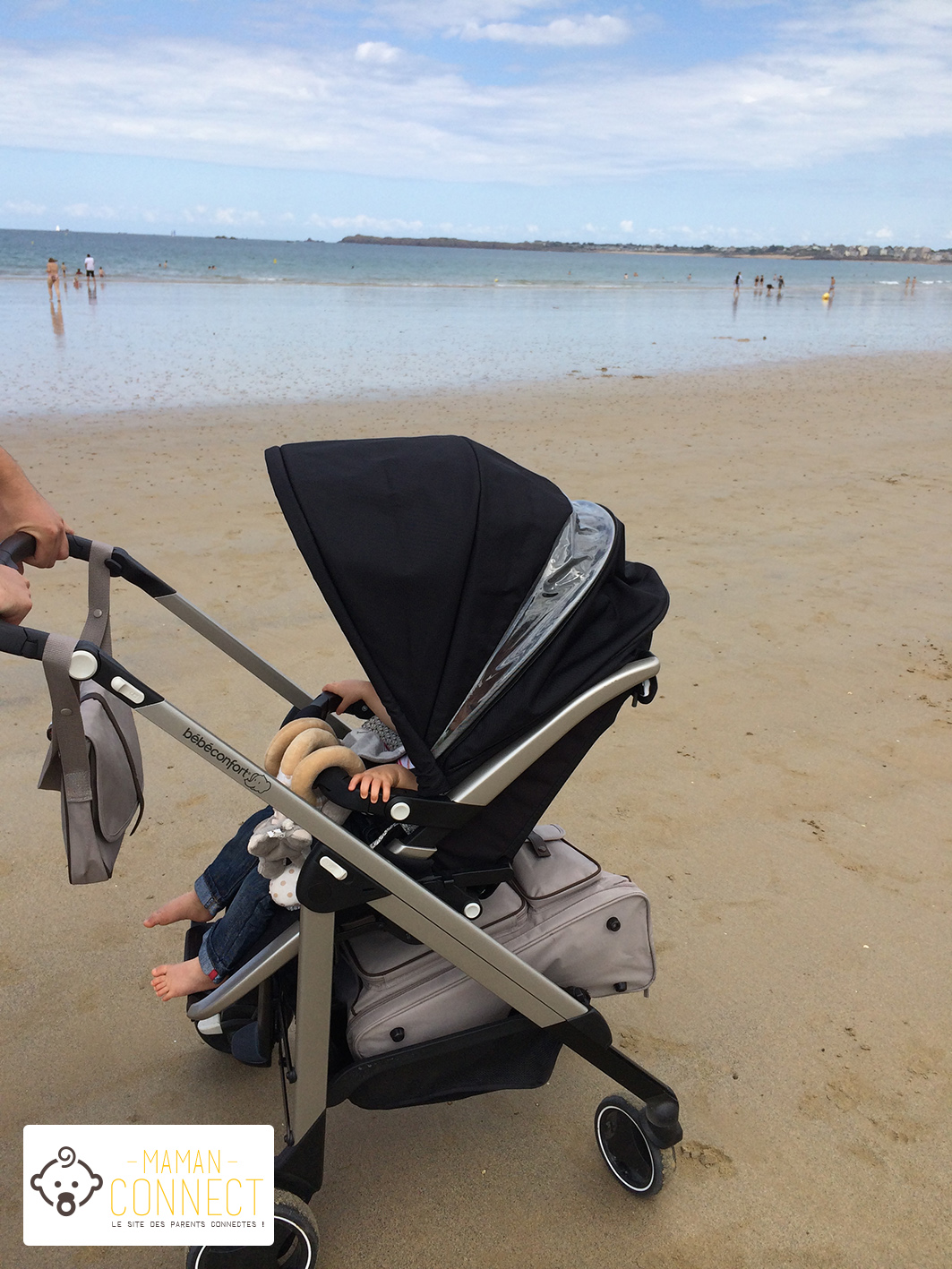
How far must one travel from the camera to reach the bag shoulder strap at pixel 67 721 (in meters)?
1.63

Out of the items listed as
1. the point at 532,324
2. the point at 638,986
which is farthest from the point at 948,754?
the point at 532,324

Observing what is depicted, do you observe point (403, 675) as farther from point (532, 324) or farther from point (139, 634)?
point (532, 324)

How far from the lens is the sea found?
45.9 feet

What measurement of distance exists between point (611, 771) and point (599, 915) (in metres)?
1.75

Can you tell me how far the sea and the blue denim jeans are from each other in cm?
1009

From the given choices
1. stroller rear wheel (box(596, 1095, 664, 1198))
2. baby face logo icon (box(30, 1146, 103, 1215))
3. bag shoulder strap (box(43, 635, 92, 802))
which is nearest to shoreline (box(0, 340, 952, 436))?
bag shoulder strap (box(43, 635, 92, 802))

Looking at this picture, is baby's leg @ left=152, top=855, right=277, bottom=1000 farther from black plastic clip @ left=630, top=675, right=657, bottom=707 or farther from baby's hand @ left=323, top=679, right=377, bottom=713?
black plastic clip @ left=630, top=675, right=657, bottom=707

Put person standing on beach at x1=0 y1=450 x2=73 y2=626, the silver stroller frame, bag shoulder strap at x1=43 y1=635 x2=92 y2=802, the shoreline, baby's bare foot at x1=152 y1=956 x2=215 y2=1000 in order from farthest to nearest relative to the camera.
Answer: the shoreline
baby's bare foot at x1=152 y1=956 x2=215 y2=1000
person standing on beach at x1=0 y1=450 x2=73 y2=626
the silver stroller frame
bag shoulder strap at x1=43 y1=635 x2=92 y2=802

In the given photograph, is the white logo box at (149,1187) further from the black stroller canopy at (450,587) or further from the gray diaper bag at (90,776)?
the black stroller canopy at (450,587)

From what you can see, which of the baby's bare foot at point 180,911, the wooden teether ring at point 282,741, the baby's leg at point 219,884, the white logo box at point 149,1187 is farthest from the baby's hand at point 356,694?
the white logo box at point 149,1187

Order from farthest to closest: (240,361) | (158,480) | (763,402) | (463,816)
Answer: (240,361)
(763,402)
(158,480)
(463,816)

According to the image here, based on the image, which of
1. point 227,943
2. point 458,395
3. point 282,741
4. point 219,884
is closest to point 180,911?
point 219,884

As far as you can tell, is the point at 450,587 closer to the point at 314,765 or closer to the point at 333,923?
the point at 314,765

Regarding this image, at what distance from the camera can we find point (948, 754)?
3.99m
